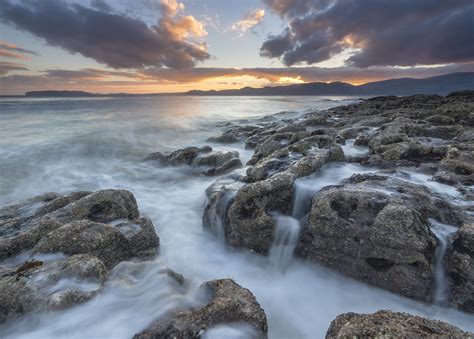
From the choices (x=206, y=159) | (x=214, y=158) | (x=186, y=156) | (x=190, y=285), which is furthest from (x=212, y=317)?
(x=186, y=156)

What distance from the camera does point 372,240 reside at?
208 inches

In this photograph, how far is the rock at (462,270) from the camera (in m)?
4.62

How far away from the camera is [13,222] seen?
23.7 ft

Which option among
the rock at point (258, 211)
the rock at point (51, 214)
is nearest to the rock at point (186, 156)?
the rock at point (51, 214)

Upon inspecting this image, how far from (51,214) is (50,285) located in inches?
123

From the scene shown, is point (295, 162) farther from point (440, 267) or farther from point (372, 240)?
point (440, 267)

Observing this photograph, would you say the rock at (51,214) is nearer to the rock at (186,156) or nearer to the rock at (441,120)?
the rock at (186,156)

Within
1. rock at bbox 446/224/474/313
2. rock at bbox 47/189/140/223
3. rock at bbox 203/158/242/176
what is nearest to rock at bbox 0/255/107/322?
rock at bbox 47/189/140/223

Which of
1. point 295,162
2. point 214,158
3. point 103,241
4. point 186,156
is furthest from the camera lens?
point 186,156

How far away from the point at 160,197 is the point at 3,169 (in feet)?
37.7

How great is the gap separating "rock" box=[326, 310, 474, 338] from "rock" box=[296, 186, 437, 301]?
1.94 m

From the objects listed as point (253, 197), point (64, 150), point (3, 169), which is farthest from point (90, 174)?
point (253, 197)

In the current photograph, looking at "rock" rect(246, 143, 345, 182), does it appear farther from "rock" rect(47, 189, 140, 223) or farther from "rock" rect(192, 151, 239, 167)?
"rock" rect(192, 151, 239, 167)

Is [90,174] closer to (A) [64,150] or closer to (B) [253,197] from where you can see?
(A) [64,150]
